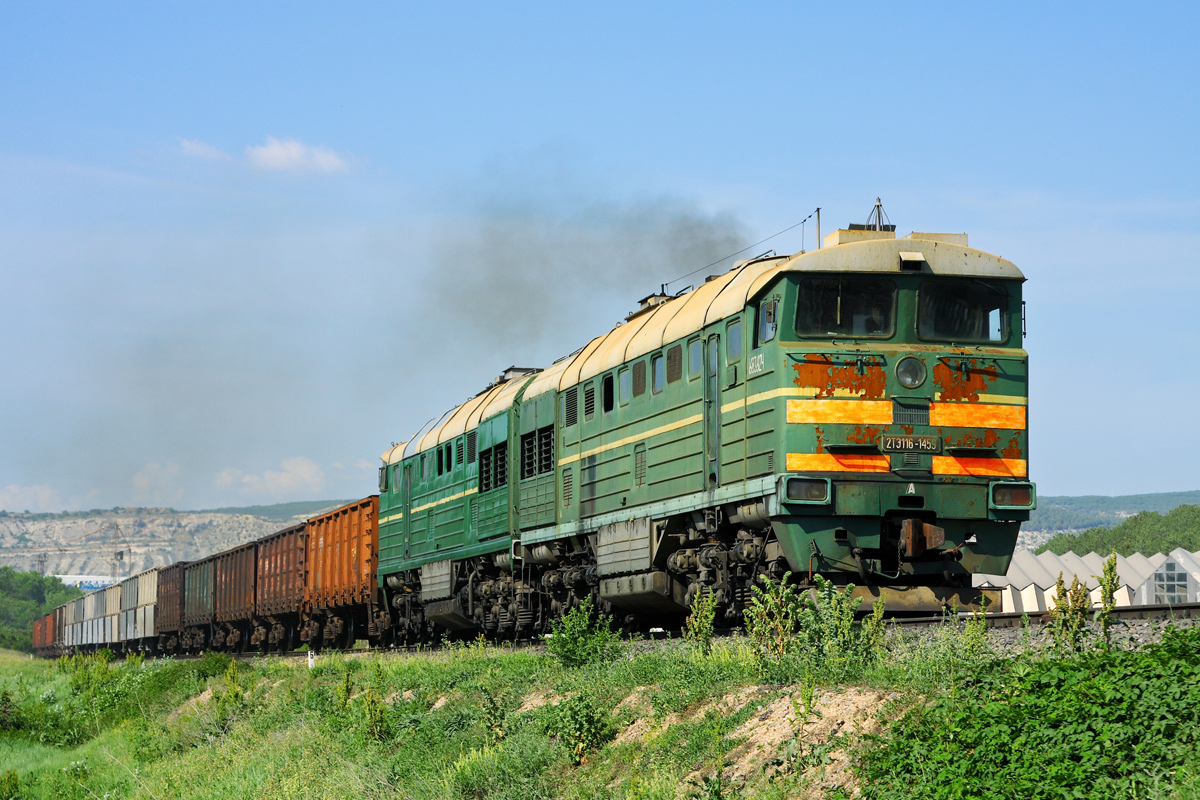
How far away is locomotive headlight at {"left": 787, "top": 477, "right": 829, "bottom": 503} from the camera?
1385 centimetres

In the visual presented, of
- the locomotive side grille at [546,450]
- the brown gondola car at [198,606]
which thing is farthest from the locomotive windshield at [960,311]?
the brown gondola car at [198,606]

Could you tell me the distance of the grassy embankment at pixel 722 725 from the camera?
7.71 m

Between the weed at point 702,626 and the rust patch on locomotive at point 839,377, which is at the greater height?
the rust patch on locomotive at point 839,377

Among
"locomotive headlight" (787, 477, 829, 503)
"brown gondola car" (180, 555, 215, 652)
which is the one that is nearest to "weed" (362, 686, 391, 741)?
"locomotive headlight" (787, 477, 829, 503)

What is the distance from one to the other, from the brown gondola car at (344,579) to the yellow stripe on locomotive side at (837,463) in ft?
62.6

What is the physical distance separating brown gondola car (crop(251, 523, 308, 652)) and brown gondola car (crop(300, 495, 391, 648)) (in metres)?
0.68

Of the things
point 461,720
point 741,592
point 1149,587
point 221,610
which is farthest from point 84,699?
point 1149,587

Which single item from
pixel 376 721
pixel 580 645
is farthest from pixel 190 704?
pixel 580 645

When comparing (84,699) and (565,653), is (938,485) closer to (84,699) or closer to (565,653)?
(565,653)

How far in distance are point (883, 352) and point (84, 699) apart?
2412cm

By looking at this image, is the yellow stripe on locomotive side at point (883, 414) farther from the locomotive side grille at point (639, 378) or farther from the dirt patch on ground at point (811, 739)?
the dirt patch on ground at point (811, 739)

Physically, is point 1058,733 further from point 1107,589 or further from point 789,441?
point 789,441

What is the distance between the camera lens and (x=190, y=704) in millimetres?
25656

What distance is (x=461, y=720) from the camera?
15172 mm
